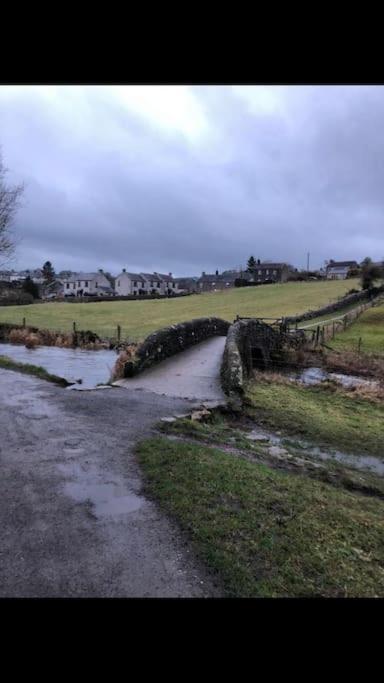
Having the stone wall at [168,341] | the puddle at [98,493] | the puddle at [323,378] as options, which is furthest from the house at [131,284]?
the puddle at [98,493]

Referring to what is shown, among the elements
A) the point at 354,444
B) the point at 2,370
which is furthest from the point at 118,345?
the point at 354,444

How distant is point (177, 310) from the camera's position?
49.5 m

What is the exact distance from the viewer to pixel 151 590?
3.31 metres

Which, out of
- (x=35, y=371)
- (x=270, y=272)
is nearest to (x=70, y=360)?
(x=35, y=371)

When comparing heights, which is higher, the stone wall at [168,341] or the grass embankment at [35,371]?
the stone wall at [168,341]

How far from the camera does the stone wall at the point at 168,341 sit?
13.4m

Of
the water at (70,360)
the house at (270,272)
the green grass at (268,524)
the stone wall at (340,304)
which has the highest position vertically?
the house at (270,272)

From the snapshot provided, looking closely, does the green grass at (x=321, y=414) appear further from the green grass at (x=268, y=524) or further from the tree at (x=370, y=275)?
the tree at (x=370, y=275)

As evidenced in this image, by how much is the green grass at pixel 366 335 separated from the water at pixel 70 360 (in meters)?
12.7

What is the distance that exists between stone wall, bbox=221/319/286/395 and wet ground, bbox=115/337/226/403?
0.44 metres

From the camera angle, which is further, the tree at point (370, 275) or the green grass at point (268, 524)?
the tree at point (370, 275)
